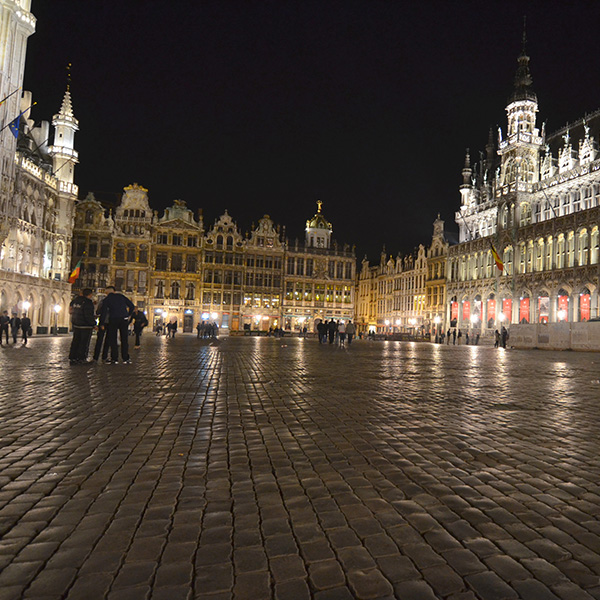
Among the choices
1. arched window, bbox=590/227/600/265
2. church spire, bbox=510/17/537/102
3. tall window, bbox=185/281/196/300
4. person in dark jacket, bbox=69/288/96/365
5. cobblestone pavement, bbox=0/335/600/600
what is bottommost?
cobblestone pavement, bbox=0/335/600/600

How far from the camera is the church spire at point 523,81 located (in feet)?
179

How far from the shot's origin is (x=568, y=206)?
160ft

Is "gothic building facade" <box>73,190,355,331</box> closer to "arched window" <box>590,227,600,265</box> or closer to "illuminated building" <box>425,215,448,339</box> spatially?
"illuminated building" <box>425,215,448,339</box>

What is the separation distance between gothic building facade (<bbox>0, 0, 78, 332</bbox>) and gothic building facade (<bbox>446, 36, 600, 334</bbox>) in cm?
3986

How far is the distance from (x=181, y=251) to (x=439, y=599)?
68.0 m

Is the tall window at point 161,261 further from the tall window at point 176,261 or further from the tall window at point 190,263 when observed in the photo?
the tall window at point 190,263

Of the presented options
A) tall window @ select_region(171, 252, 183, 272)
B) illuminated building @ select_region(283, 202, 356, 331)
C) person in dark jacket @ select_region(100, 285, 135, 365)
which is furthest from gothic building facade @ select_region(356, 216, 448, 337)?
person in dark jacket @ select_region(100, 285, 135, 365)

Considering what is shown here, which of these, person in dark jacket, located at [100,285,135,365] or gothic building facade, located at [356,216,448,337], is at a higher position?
gothic building facade, located at [356,216,448,337]

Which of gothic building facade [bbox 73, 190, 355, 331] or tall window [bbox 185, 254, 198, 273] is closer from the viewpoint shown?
gothic building facade [bbox 73, 190, 355, 331]

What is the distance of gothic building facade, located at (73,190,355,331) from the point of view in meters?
63.2

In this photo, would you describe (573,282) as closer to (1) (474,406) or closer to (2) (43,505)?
(1) (474,406)

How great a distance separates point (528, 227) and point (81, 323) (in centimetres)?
5092

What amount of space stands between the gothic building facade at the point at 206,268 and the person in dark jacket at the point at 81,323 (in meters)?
49.9

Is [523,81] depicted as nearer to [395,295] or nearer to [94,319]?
[395,295]
